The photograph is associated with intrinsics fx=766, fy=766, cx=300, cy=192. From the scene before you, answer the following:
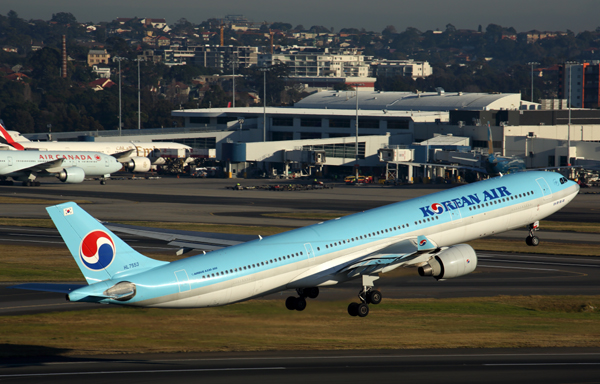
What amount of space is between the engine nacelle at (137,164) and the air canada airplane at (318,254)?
113 metres

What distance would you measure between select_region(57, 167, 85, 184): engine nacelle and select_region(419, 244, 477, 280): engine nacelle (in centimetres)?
10386

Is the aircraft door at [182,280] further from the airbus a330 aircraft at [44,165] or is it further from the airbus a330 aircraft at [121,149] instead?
the airbus a330 aircraft at [121,149]

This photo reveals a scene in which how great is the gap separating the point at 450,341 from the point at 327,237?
38.7ft

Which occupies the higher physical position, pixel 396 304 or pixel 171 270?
pixel 171 270

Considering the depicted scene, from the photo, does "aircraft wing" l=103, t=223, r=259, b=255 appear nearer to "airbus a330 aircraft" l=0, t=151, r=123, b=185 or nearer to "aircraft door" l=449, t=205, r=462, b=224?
"aircraft door" l=449, t=205, r=462, b=224

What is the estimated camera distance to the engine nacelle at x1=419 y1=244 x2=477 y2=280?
46156mm

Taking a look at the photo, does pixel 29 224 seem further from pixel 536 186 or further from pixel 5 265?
pixel 536 186

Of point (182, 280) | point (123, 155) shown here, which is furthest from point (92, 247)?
point (123, 155)

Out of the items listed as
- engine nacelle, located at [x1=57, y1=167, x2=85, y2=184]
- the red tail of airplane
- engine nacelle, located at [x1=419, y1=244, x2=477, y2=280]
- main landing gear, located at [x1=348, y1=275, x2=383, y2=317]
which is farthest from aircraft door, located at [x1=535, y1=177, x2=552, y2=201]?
the red tail of airplane

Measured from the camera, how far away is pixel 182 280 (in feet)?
131

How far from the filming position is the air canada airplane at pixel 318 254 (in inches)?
1506

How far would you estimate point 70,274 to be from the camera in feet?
220

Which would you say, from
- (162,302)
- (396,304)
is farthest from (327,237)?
(396,304)

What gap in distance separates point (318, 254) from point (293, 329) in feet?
29.3
